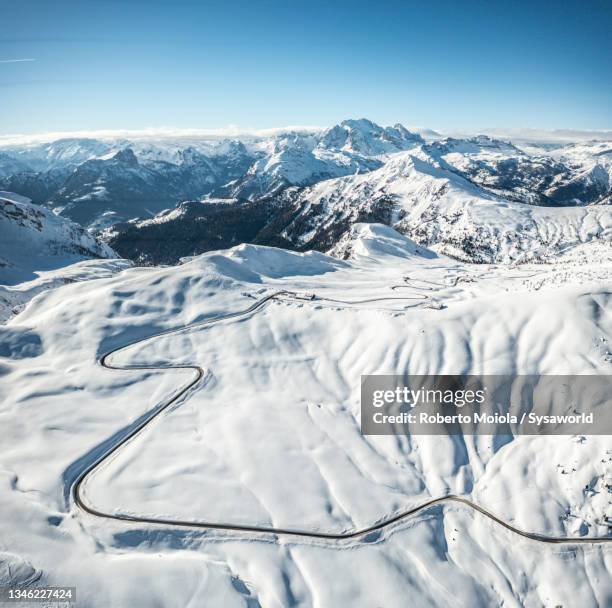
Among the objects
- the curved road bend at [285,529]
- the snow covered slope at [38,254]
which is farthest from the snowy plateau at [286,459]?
the snow covered slope at [38,254]

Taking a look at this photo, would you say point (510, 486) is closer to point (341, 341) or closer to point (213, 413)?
point (341, 341)

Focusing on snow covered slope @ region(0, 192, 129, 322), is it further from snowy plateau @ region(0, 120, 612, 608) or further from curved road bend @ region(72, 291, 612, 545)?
curved road bend @ region(72, 291, 612, 545)

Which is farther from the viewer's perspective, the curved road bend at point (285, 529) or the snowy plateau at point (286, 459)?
the curved road bend at point (285, 529)

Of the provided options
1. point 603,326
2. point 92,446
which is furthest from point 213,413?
point 603,326

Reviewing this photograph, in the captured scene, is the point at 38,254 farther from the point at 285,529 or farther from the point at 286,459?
the point at 285,529

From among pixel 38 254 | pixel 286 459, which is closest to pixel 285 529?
pixel 286 459

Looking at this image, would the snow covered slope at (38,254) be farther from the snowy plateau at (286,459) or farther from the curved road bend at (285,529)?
the curved road bend at (285,529)
